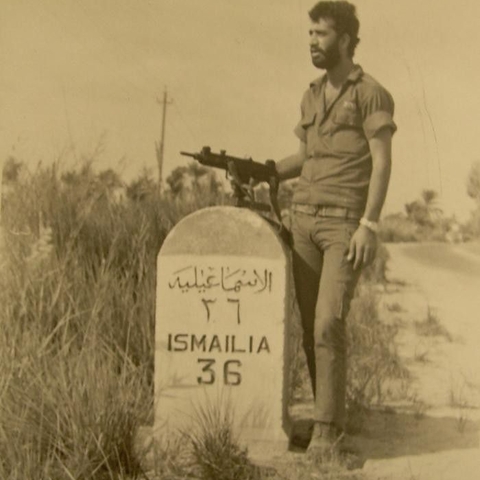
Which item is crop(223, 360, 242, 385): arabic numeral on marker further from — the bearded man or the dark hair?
the dark hair

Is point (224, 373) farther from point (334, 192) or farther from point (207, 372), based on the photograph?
point (334, 192)

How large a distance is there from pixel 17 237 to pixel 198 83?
45.7 inches

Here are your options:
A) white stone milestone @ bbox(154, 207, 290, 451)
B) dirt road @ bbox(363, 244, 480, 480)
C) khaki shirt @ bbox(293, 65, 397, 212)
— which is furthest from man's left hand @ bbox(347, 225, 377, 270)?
dirt road @ bbox(363, 244, 480, 480)

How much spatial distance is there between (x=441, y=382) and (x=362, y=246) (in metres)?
1.00

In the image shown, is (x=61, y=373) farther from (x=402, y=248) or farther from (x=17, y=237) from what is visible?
(x=402, y=248)

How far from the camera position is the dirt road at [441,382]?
10.5 feet

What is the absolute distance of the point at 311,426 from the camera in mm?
3562

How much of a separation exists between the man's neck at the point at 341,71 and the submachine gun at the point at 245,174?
1.35 feet

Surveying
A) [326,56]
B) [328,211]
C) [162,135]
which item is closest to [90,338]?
[162,135]

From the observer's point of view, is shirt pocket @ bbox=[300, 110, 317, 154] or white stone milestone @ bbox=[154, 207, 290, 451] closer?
white stone milestone @ bbox=[154, 207, 290, 451]

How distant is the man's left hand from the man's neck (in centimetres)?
59

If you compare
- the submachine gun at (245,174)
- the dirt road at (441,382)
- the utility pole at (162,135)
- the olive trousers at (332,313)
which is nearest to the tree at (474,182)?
the dirt road at (441,382)

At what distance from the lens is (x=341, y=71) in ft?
11.3

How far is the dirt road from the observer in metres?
3.19
